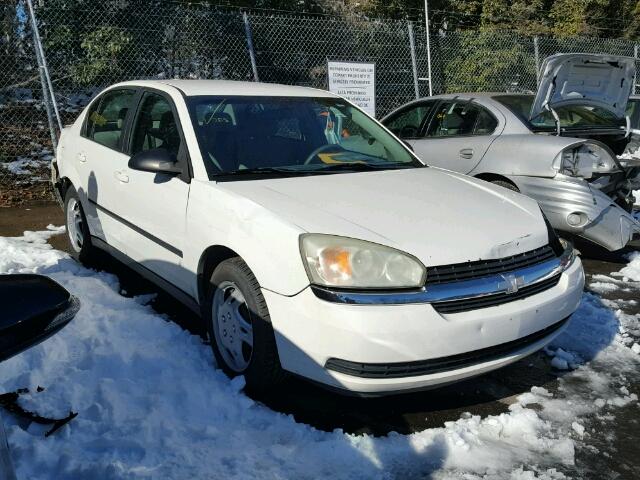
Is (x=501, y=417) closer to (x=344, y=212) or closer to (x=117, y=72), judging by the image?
(x=344, y=212)

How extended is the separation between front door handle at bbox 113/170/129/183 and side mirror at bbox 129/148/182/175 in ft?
1.86

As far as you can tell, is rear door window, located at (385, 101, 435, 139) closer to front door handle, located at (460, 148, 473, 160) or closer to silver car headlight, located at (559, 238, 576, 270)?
front door handle, located at (460, 148, 473, 160)

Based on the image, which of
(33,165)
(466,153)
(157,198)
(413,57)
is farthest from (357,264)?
(413,57)

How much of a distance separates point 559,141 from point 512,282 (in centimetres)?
301

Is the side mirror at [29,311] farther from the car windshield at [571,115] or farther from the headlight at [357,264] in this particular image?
the car windshield at [571,115]

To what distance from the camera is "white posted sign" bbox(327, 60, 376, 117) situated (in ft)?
29.6

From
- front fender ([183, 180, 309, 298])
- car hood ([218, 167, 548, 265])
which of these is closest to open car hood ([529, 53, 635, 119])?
car hood ([218, 167, 548, 265])

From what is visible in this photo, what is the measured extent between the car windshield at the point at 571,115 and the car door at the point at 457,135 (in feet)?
0.93

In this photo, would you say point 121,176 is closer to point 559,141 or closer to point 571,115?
point 559,141

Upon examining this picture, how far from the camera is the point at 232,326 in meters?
3.19

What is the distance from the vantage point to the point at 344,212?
2982mm

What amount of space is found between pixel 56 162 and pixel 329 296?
12.6 ft

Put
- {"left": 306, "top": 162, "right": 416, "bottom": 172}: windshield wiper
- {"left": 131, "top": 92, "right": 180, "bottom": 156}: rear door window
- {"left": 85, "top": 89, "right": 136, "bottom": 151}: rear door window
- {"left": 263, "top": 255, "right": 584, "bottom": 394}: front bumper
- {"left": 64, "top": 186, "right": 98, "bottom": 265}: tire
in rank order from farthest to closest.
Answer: {"left": 64, "top": 186, "right": 98, "bottom": 265}: tire → {"left": 85, "top": 89, "right": 136, "bottom": 151}: rear door window → {"left": 131, "top": 92, "right": 180, "bottom": 156}: rear door window → {"left": 306, "top": 162, "right": 416, "bottom": 172}: windshield wiper → {"left": 263, "top": 255, "right": 584, "bottom": 394}: front bumper

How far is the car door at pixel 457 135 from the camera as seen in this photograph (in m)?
6.01
